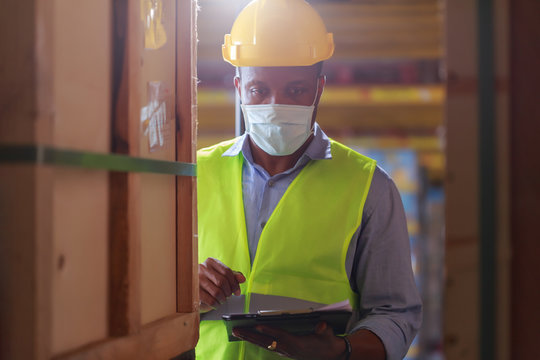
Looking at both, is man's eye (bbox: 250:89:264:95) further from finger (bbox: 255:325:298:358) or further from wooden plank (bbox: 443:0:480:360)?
wooden plank (bbox: 443:0:480:360)

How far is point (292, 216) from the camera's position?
2725 millimetres

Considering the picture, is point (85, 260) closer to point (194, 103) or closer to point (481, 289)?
point (194, 103)

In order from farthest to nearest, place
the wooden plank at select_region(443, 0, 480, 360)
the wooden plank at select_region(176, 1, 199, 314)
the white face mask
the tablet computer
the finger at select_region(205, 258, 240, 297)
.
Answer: the white face mask, the finger at select_region(205, 258, 240, 297), the tablet computer, the wooden plank at select_region(176, 1, 199, 314), the wooden plank at select_region(443, 0, 480, 360)

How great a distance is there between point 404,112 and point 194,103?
5.07 metres

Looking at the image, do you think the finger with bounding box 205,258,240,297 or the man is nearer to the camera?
the finger with bounding box 205,258,240,297

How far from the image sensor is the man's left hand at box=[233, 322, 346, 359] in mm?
2266

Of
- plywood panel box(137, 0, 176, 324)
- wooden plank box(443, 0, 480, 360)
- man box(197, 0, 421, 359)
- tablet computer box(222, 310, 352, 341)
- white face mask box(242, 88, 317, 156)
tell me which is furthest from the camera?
white face mask box(242, 88, 317, 156)

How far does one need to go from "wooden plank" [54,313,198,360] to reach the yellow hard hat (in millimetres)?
1320

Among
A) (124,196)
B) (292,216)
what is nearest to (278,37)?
(292,216)

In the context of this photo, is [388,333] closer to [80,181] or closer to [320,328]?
[320,328]

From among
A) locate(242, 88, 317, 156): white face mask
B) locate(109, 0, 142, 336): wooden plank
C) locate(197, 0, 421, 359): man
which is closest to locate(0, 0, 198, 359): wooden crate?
locate(109, 0, 142, 336): wooden plank

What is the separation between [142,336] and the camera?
1649 millimetres

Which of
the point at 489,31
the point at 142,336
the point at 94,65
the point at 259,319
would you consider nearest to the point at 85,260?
the point at 142,336

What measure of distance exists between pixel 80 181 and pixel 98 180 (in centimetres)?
8
